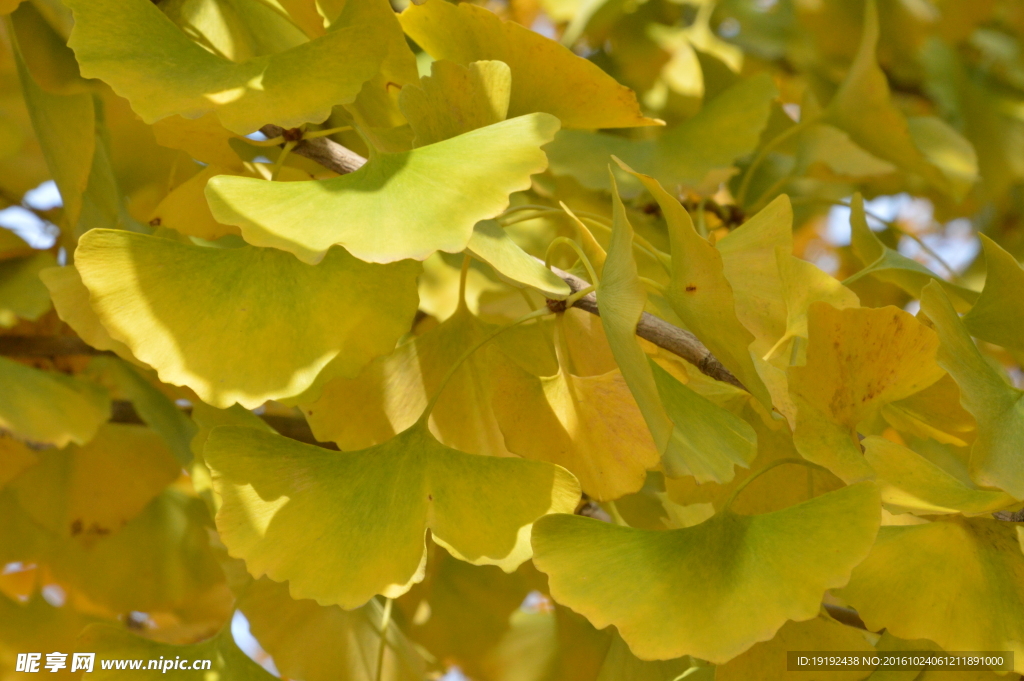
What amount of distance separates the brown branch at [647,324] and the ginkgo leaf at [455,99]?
0.21ft

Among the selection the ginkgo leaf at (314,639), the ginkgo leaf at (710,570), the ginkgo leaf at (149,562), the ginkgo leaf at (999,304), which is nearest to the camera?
the ginkgo leaf at (710,570)

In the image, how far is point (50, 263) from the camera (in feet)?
2.04

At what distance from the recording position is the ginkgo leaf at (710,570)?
32 centimetres

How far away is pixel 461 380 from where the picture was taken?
0.48m

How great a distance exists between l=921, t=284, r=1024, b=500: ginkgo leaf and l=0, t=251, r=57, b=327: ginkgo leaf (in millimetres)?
527

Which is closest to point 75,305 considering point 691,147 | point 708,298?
point 708,298

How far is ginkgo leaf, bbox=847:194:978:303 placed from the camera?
484 millimetres

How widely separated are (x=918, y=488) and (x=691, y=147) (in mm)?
351

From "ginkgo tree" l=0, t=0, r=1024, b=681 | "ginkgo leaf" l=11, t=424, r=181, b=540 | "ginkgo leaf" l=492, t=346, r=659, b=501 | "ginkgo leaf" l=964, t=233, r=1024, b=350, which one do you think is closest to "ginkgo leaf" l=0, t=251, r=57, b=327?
"ginkgo tree" l=0, t=0, r=1024, b=681

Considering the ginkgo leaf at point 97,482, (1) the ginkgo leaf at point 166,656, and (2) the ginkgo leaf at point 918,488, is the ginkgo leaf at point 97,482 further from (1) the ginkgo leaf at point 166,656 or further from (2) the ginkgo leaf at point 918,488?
(2) the ginkgo leaf at point 918,488

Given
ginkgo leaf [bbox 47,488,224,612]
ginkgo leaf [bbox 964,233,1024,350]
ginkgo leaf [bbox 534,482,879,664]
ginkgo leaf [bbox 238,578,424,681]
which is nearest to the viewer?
ginkgo leaf [bbox 534,482,879,664]

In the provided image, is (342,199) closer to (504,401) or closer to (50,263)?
(504,401)

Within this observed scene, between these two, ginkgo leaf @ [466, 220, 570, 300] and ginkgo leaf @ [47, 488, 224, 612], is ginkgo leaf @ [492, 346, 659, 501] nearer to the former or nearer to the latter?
ginkgo leaf @ [466, 220, 570, 300]

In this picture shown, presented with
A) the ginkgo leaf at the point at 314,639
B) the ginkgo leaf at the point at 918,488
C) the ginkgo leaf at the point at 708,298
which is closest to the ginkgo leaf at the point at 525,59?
the ginkgo leaf at the point at 708,298
